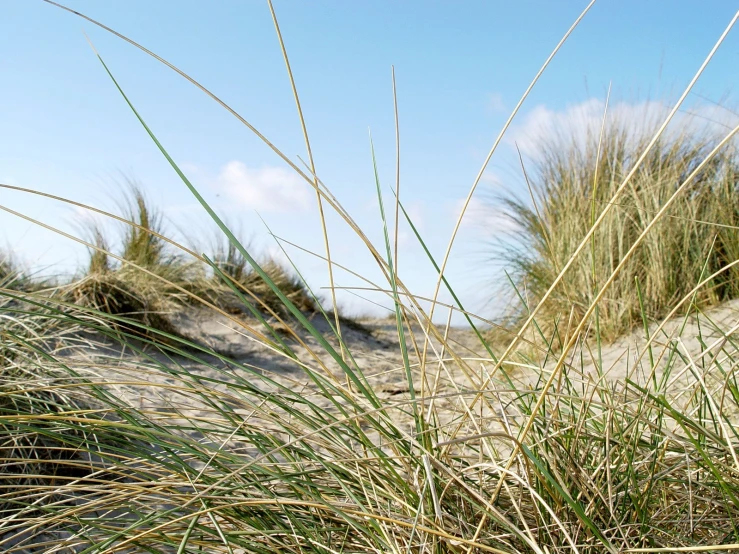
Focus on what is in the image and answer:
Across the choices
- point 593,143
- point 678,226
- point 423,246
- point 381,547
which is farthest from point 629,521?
point 593,143

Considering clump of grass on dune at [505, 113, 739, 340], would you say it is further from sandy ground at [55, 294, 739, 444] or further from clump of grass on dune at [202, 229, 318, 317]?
clump of grass on dune at [202, 229, 318, 317]

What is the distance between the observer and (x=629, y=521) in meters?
0.85

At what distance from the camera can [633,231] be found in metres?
3.48

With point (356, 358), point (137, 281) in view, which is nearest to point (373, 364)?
point (356, 358)

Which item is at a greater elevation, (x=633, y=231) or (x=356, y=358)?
(x=633, y=231)

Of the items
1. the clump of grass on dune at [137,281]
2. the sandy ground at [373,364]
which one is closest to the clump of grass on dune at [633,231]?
the sandy ground at [373,364]

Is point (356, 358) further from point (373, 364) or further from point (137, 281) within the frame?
point (137, 281)

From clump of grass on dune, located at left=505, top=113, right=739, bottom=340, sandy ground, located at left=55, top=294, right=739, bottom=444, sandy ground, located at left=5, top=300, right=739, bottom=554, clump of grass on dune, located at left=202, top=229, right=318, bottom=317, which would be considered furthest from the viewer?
clump of grass on dune, located at left=202, top=229, right=318, bottom=317

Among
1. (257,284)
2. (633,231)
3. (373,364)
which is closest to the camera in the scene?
(633,231)

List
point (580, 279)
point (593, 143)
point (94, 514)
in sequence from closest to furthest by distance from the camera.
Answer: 1. point (94, 514)
2. point (580, 279)
3. point (593, 143)

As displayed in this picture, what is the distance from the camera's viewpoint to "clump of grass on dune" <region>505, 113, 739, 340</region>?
312cm

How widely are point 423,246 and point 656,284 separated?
Result: 2.69 metres

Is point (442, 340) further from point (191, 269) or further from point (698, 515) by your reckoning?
point (191, 269)

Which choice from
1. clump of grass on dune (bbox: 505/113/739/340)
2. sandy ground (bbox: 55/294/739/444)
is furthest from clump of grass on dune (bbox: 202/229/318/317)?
clump of grass on dune (bbox: 505/113/739/340)
